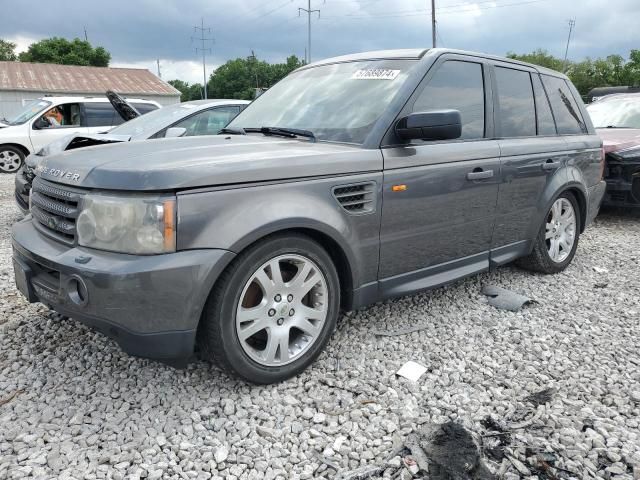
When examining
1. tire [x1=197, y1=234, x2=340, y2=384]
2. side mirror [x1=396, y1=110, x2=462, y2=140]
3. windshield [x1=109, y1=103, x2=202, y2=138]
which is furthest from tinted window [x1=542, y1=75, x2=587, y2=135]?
windshield [x1=109, y1=103, x2=202, y2=138]

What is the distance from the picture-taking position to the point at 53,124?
1105cm

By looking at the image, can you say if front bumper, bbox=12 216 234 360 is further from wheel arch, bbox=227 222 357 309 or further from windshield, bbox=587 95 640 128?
windshield, bbox=587 95 640 128

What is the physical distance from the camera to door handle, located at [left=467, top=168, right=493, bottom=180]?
3.46 meters

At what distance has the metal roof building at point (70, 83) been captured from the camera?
32844mm

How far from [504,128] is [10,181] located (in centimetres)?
995

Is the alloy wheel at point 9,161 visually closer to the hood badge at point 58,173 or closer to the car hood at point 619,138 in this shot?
the hood badge at point 58,173

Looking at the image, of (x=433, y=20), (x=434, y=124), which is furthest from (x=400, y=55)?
(x=433, y=20)

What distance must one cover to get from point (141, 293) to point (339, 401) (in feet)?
3.74

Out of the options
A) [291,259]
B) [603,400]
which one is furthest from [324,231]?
[603,400]

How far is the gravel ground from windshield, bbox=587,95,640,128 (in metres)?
5.63

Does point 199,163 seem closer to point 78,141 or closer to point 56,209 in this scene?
point 56,209

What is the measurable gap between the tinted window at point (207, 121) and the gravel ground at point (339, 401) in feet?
10.6

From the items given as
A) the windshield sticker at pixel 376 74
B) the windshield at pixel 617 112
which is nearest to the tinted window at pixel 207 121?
the windshield sticker at pixel 376 74

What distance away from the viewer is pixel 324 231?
2.70 metres
